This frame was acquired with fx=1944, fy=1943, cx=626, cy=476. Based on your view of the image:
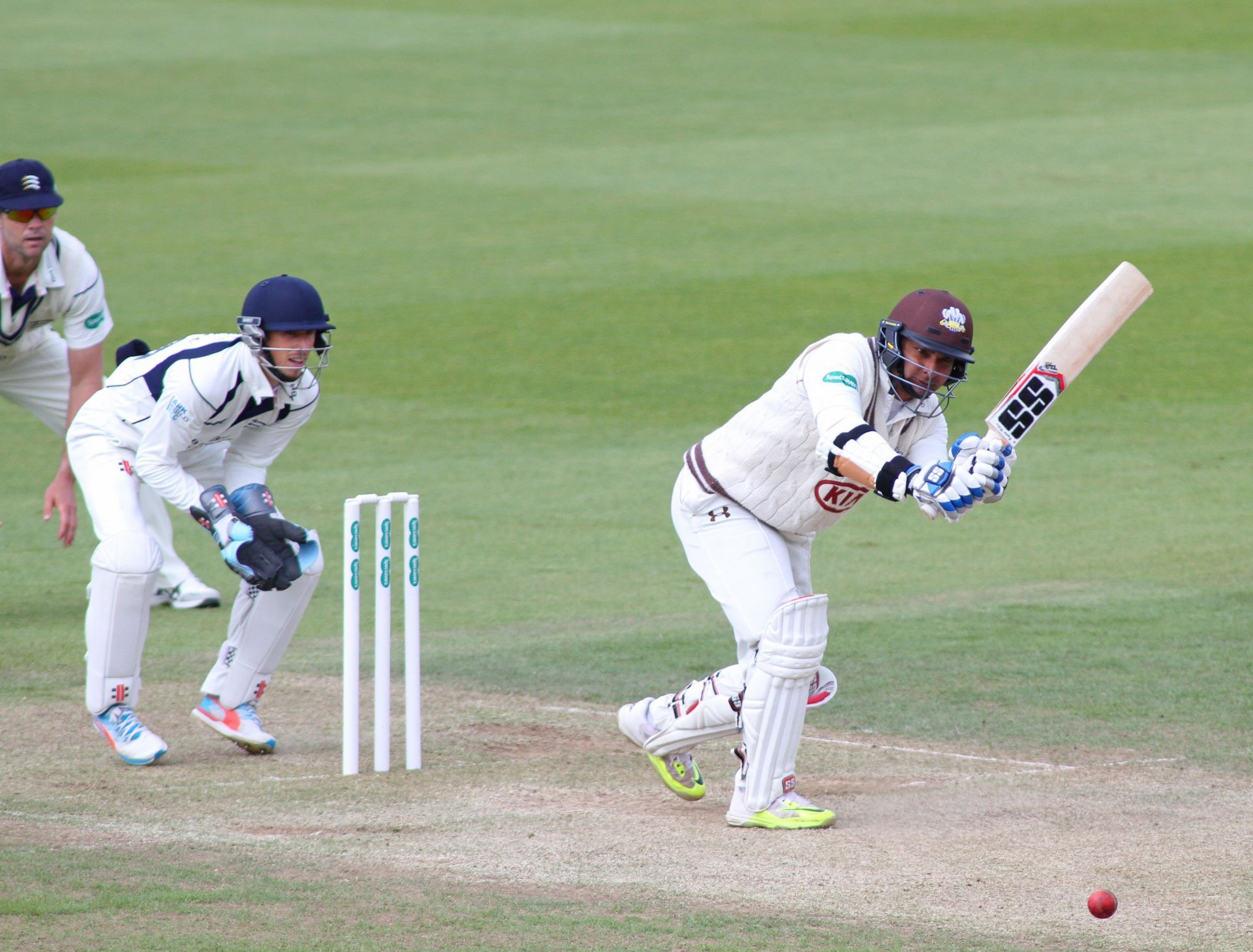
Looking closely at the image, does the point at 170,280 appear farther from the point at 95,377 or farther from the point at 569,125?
the point at 95,377

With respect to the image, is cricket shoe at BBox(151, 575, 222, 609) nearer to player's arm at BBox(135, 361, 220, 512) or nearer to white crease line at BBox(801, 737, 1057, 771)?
player's arm at BBox(135, 361, 220, 512)

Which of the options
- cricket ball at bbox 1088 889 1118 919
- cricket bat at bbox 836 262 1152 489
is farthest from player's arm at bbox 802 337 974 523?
cricket ball at bbox 1088 889 1118 919

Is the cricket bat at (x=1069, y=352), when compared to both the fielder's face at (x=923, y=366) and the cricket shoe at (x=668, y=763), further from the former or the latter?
the cricket shoe at (x=668, y=763)

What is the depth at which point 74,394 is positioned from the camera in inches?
324

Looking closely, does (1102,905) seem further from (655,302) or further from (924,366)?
(655,302)

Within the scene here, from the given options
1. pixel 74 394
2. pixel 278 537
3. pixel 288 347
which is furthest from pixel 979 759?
pixel 74 394

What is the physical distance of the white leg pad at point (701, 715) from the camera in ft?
19.9

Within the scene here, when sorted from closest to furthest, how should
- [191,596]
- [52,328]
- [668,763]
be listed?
[668,763] < [52,328] < [191,596]

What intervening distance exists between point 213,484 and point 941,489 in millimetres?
2752

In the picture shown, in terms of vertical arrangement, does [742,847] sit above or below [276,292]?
below

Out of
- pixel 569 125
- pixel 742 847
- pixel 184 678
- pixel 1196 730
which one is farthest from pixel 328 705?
pixel 569 125

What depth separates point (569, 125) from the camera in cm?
2331

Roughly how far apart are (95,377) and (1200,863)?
16.5 feet

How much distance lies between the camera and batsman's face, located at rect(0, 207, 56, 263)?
770 centimetres
